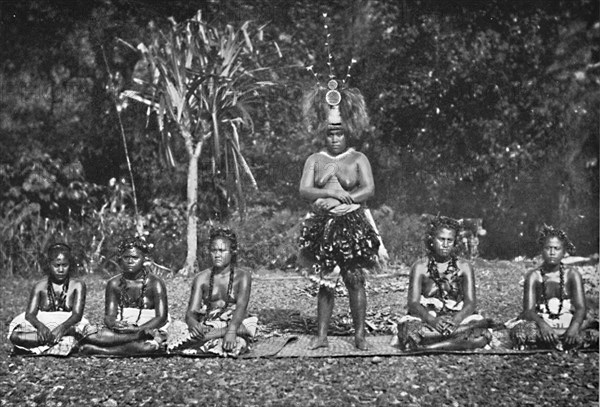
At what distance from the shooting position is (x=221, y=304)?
13.6 ft

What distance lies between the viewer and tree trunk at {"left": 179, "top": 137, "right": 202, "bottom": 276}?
20.4 feet

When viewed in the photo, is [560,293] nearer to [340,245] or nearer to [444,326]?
[444,326]

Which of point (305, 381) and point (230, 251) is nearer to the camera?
point (305, 381)

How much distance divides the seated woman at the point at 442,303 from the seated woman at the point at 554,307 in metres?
0.24

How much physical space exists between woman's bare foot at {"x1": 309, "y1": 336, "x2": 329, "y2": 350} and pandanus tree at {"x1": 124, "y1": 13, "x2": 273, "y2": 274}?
91.1 inches

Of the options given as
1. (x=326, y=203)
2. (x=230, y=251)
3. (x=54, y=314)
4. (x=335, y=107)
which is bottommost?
(x=54, y=314)

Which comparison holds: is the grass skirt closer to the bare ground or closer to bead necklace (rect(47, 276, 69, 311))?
the bare ground

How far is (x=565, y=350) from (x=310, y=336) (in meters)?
1.55

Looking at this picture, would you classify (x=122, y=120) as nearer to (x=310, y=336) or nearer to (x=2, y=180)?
(x=2, y=180)

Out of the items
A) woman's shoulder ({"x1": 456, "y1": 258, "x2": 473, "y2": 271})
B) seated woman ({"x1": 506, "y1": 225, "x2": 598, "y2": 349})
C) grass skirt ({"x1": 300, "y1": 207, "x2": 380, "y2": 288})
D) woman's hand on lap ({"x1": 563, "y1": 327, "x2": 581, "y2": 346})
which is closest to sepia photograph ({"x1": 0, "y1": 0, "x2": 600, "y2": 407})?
grass skirt ({"x1": 300, "y1": 207, "x2": 380, "y2": 288})

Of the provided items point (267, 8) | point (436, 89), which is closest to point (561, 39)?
point (436, 89)

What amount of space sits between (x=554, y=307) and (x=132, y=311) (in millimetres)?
2494

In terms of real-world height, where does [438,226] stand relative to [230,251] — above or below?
above

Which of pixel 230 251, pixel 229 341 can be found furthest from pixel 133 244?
pixel 229 341
